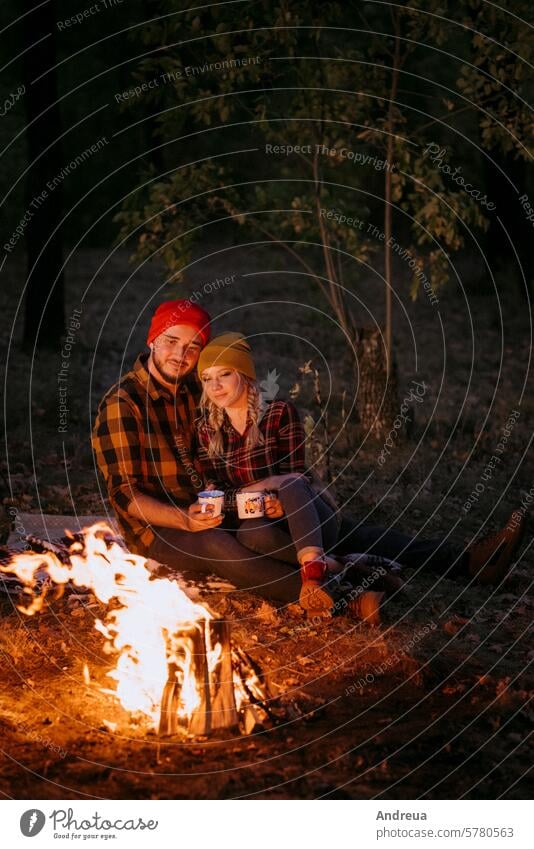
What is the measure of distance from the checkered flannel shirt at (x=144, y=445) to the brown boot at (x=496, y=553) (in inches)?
76.3

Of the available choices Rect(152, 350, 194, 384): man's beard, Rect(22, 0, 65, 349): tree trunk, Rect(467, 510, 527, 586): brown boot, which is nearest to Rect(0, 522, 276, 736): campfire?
Rect(152, 350, 194, 384): man's beard

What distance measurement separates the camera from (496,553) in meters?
7.79

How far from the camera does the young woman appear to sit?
23.3 feet

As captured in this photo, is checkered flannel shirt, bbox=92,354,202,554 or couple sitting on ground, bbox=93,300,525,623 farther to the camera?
checkered flannel shirt, bbox=92,354,202,554

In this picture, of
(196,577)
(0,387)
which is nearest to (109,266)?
(0,387)

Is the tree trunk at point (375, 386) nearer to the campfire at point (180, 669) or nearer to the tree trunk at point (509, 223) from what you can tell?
the campfire at point (180, 669)

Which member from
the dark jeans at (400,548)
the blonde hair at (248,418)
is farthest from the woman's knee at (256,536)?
the dark jeans at (400,548)

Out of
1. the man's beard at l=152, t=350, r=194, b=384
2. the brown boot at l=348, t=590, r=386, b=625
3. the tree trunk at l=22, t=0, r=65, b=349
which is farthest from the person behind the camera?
the tree trunk at l=22, t=0, r=65, b=349

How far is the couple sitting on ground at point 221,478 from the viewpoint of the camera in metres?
7.27

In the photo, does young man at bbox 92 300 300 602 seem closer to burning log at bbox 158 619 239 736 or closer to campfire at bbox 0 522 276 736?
campfire at bbox 0 522 276 736

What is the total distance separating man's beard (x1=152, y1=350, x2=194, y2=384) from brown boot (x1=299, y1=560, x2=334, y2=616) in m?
1.55

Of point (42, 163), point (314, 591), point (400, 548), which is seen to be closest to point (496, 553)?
point (400, 548)

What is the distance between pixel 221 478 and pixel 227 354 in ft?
2.94

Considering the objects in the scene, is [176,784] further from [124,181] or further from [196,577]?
[124,181]
